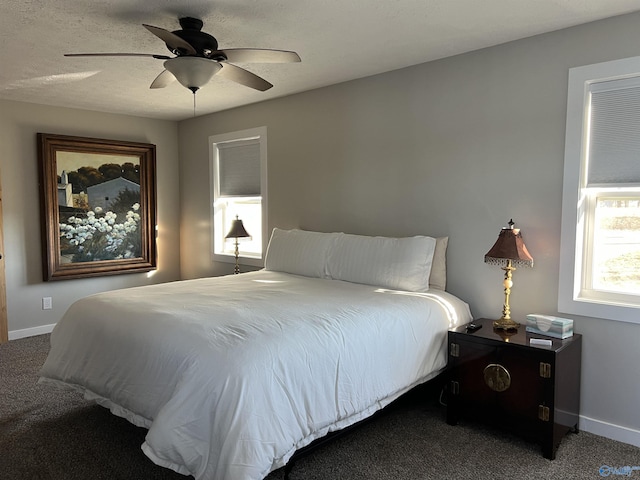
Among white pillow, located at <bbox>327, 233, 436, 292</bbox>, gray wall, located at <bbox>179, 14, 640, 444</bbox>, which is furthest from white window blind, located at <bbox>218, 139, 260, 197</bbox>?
white pillow, located at <bbox>327, 233, 436, 292</bbox>

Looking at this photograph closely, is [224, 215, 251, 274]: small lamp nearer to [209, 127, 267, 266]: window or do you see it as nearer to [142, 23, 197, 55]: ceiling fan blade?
[209, 127, 267, 266]: window

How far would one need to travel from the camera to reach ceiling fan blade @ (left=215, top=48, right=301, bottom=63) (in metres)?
2.46

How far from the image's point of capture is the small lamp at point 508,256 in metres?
2.78

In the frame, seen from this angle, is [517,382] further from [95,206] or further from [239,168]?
[95,206]

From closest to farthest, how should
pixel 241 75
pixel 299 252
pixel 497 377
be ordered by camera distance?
pixel 497 377 → pixel 241 75 → pixel 299 252

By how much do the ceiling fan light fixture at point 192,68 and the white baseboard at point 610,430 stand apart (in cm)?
301

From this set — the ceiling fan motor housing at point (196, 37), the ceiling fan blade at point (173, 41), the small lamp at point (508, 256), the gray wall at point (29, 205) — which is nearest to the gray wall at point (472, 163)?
the small lamp at point (508, 256)

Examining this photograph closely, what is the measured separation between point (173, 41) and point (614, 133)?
8.16 ft

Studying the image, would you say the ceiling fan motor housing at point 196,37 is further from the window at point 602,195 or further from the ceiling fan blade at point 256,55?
Result: the window at point 602,195

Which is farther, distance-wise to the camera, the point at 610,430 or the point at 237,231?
the point at 237,231

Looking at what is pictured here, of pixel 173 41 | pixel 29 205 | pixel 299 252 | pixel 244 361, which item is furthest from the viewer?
pixel 29 205

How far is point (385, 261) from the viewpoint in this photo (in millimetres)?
3326

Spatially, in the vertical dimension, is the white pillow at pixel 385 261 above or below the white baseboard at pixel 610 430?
above

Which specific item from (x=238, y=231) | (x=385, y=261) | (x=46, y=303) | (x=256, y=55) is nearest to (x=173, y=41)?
(x=256, y=55)
